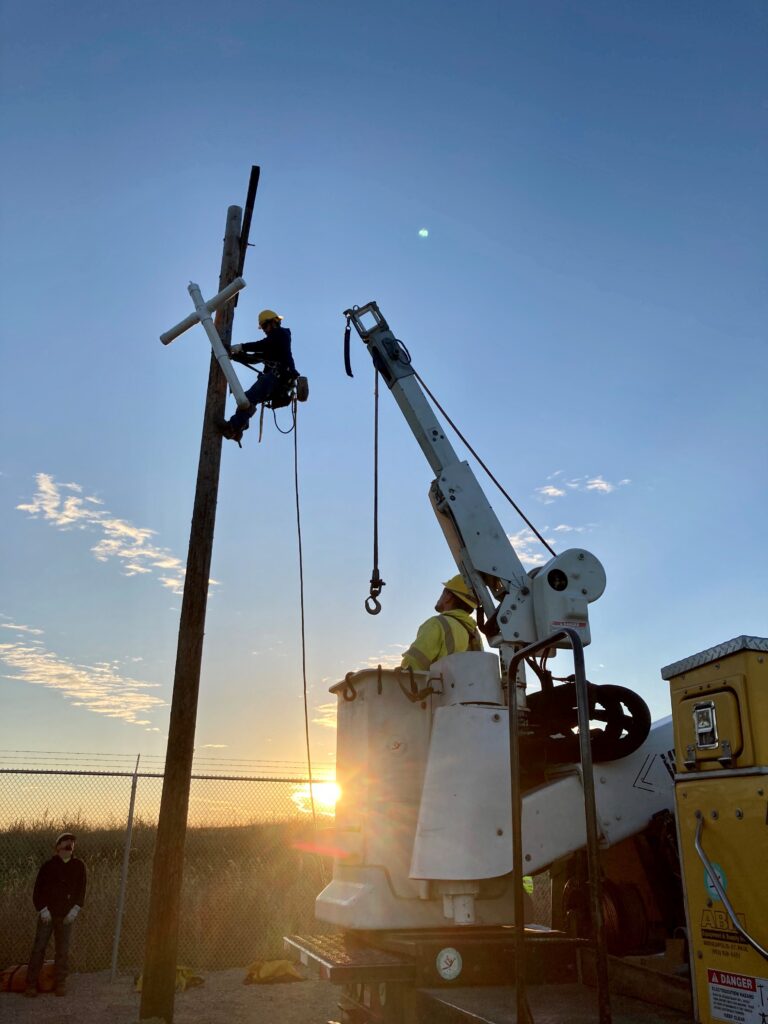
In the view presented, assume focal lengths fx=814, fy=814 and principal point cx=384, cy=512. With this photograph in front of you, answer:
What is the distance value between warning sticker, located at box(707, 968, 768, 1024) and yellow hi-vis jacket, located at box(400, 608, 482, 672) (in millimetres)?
2802

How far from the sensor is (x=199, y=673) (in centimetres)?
725

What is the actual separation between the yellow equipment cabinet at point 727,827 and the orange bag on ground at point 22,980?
27.9 ft

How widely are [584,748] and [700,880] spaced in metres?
0.98

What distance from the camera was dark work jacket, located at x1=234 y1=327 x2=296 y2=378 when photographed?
8.32 metres

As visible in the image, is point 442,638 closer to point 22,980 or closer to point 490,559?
point 490,559

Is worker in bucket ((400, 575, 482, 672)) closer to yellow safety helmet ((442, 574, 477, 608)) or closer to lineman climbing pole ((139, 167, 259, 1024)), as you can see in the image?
yellow safety helmet ((442, 574, 477, 608))

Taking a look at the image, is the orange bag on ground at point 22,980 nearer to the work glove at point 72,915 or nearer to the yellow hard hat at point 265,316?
the work glove at point 72,915

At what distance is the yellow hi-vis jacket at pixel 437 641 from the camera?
5.76m

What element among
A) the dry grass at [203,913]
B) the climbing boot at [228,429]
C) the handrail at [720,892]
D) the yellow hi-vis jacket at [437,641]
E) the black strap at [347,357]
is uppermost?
the black strap at [347,357]

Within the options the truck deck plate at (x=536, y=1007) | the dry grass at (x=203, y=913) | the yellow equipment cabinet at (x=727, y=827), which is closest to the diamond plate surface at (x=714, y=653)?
the yellow equipment cabinet at (x=727, y=827)

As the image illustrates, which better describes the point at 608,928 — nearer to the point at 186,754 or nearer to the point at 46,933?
the point at 186,754

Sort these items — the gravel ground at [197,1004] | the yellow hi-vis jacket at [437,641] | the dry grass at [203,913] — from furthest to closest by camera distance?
the dry grass at [203,913] < the gravel ground at [197,1004] < the yellow hi-vis jacket at [437,641]

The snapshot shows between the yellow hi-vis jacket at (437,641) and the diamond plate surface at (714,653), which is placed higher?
the yellow hi-vis jacket at (437,641)

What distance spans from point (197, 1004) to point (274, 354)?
6919 millimetres
